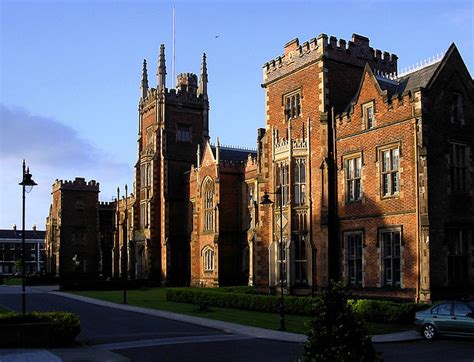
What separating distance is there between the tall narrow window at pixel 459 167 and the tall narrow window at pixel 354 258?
17.2ft

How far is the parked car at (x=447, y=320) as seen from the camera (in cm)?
2081

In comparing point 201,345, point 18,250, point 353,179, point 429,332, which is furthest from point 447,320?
point 18,250

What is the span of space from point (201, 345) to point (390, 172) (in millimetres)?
13876

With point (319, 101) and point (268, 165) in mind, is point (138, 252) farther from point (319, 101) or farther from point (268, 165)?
point (319, 101)

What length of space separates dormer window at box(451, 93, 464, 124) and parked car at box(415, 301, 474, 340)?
11.3 metres

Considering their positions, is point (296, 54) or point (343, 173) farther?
point (296, 54)

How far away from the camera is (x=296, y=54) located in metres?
35.7

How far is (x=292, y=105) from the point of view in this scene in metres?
36.0

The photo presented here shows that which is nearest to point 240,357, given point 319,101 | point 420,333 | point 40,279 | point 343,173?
point 420,333

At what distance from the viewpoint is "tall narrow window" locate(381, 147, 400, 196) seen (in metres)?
29.4

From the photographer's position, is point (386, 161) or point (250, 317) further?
point (386, 161)

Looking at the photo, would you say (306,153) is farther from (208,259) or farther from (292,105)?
(208,259)

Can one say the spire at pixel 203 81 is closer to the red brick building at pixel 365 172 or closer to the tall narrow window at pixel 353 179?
the red brick building at pixel 365 172

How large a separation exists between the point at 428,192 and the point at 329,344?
19733 mm
